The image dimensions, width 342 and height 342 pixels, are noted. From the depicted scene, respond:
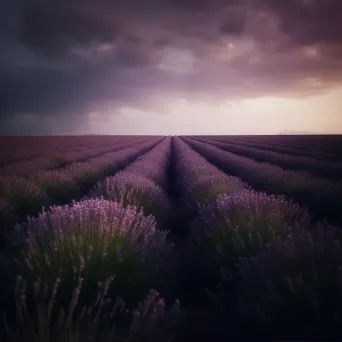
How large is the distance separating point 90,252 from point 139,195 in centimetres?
362

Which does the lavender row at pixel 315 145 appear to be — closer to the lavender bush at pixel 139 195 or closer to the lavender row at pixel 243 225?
the lavender bush at pixel 139 195

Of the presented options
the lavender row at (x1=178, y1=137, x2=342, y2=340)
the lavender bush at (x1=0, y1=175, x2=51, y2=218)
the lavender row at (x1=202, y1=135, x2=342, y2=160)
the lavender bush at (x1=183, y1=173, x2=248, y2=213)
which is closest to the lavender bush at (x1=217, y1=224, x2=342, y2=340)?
the lavender row at (x1=178, y1=137, x2=342, y2=340)

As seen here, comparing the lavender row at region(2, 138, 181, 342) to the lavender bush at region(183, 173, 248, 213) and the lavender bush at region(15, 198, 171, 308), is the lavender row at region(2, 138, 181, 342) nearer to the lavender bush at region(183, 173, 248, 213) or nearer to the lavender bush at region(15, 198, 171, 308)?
the lavender bush at region(15, 198, 171, 308)

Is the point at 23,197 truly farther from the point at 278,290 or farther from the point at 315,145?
the point at 315,145

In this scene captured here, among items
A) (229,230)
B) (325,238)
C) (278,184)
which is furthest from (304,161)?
(325,238)

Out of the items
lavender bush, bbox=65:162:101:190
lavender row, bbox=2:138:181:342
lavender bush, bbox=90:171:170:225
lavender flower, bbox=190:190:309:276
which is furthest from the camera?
lavender bush, bbox=65:162:101:190

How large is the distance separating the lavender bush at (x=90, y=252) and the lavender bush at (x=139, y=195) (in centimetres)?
231

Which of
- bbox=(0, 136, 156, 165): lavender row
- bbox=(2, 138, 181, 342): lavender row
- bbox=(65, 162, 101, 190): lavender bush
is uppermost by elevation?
bbox=(2, 138, 181, 342): lavender row

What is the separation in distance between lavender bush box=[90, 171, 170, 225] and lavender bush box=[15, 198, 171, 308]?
2.31 m

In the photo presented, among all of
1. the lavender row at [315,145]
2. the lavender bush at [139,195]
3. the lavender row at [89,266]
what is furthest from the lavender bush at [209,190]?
the lavender row at [315,145]

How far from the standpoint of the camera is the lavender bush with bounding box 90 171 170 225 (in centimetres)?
627

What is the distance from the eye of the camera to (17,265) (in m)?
3.31

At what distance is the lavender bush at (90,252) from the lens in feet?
10.2

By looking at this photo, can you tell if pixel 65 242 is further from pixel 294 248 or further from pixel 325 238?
pixel 325 238
